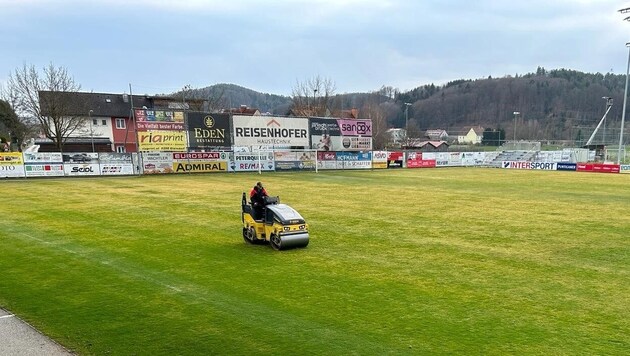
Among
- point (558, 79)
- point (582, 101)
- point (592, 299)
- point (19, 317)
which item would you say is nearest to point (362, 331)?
point (592, 299)

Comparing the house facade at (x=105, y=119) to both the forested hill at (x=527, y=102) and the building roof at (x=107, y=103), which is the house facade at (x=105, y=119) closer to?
the building roof at (x=107, y=103)

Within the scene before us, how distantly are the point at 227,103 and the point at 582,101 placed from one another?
100459 mm

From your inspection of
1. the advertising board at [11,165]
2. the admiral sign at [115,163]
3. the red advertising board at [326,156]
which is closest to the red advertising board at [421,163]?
the red advertising board at [326,156]

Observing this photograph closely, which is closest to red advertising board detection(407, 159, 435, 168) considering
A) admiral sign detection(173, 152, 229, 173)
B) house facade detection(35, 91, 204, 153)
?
admiral sign detection(173, 152, 229, 173)

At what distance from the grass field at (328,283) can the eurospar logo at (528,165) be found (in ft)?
117

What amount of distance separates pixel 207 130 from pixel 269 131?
5.62 m

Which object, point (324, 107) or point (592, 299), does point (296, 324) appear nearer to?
point (592, 299)

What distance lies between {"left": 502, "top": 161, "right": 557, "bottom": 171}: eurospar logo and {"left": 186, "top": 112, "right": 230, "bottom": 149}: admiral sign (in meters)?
36.0

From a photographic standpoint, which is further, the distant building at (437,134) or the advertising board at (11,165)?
the distant building at (437,134)

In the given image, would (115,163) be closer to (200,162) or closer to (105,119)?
(200,162)

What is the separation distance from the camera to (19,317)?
6020mm

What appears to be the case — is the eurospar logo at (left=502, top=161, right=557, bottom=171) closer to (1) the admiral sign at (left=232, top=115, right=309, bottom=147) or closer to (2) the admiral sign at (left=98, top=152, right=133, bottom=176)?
(1) the admiral sign at (left=232, top=115, right=309, bottom=147)

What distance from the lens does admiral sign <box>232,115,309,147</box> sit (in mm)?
36281

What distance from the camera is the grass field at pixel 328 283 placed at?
17.7ft
